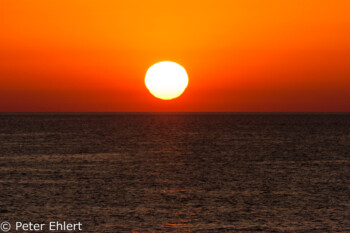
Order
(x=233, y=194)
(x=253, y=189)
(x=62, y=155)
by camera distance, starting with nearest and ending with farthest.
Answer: (x=233, y=194) < (x=253, y=189) < (x=62, y=155)

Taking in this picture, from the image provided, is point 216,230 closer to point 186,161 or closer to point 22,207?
point 22,207

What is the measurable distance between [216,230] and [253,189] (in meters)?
11.3

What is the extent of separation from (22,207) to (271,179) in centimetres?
1853

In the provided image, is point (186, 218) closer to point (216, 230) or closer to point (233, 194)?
point (216, 230)

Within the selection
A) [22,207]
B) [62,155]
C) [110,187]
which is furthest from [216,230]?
[62,155]

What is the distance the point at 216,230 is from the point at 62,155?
39.4 metres

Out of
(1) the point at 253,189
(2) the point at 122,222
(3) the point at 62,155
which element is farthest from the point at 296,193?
(3) the point at 62,155

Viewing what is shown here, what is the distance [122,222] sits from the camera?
2289 cm

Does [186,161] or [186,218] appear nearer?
[186,218]

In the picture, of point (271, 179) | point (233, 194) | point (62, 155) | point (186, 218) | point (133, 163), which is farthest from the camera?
point (62, 155)

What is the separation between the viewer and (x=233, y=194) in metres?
30.5

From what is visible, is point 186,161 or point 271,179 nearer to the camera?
point 271,179

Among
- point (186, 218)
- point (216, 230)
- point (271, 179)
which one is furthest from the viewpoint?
point (271, 179)

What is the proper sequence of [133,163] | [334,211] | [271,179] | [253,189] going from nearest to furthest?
[334,211]
[253,189]
[271,179]
[133,163]
